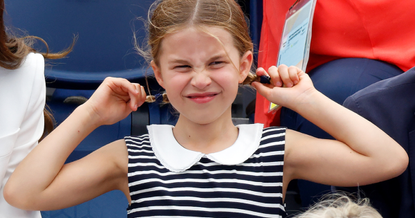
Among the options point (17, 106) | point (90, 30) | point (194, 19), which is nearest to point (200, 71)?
point (194, 19)

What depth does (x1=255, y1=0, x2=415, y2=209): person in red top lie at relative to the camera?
938 mm

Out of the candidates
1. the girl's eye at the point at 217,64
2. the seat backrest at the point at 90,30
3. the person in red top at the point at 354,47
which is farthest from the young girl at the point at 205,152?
the seat backrest at the point at 90,30

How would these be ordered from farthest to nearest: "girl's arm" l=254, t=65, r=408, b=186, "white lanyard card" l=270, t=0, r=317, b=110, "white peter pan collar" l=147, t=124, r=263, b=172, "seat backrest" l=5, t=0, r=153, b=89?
1. "seat backrest" l=5, t=0, r=153, b=89
2. "white lanyard card" l=270, t=0, r=317, b=110
3. "white peter pan collar" l=147, t=124, r=263, b=172
4. "girl's arm" l=254, t=65, r=408, b=186

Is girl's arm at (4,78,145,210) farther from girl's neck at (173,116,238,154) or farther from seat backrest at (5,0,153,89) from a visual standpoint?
seat backrest at (5,0,153,89)

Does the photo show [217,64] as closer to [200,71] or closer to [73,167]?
[200,71]

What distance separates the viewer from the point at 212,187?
0.88 meters

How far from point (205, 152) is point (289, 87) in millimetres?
266

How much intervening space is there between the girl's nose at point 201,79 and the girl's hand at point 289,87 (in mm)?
187

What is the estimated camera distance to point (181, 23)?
887mm

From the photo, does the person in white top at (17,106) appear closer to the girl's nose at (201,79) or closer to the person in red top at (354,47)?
the girl's nose at (201,79)

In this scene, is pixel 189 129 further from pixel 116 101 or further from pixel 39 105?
pixel 39 105

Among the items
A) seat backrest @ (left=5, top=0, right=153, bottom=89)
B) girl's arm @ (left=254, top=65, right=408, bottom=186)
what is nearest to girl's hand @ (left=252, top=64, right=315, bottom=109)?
girl's arm @ (left=254, top=65, right=408, bottom=186)

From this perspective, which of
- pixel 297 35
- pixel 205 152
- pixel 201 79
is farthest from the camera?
pixel 297 35

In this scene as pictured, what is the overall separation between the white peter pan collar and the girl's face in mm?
91
